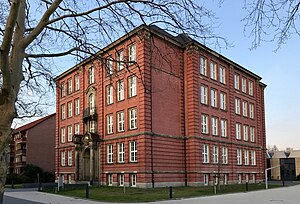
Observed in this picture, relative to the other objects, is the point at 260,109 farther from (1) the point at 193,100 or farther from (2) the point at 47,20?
(2) the point at 47,20

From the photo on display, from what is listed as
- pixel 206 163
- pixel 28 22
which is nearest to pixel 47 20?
pixel 28 22

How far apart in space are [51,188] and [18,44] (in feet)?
121

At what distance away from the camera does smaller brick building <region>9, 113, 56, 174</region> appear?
77.7m

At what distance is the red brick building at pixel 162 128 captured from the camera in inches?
1679

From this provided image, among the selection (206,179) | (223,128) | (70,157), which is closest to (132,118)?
(206,179)

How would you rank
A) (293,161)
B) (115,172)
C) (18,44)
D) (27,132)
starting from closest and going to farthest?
(18,44), (115,172), (27,132), (293,161)

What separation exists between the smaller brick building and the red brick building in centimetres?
1746

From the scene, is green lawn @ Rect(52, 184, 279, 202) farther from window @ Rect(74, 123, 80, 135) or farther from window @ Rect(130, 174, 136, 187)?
window @ Rect(74, 123, 80, 135)

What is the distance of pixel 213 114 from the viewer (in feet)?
169

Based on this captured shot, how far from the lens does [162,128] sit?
4406 cm

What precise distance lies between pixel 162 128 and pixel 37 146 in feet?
137

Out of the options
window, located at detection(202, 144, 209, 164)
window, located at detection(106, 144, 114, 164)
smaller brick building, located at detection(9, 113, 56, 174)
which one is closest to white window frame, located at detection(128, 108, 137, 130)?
window, located at detection(106, 144, 114, 164)

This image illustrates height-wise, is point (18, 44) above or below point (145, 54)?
below

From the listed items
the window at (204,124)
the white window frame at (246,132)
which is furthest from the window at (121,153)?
the white window frame at (246,132)
